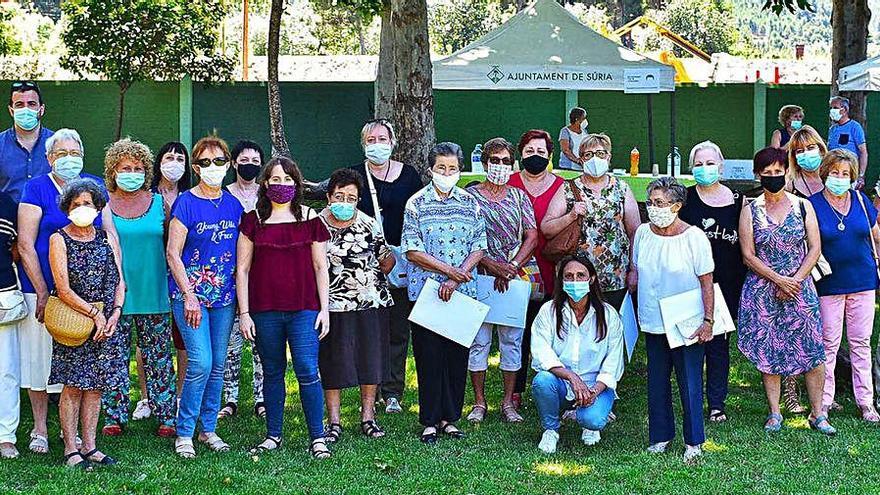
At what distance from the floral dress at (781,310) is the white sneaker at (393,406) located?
86.6 inches

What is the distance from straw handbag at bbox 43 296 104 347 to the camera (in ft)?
19.5

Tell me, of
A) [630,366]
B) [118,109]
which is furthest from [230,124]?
[630,366]

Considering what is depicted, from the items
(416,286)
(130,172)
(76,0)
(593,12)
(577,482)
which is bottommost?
(577,482)

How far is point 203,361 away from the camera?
6273 millimetres

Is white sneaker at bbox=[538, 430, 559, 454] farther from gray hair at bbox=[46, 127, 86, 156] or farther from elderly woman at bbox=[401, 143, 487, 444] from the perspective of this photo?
gray hair at bbox=[46, 127, 86, 156]

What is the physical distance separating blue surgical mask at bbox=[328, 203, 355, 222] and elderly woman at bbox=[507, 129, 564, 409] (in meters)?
1.12

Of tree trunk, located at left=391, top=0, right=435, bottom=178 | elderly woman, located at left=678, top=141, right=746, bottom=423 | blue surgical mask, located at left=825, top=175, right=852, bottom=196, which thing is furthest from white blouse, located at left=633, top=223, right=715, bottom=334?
tree trunk, located at left=391, top=0, right=435, bottom=178

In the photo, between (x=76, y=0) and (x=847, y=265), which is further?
(x=76, y=0)

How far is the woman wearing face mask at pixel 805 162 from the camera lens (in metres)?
7.30

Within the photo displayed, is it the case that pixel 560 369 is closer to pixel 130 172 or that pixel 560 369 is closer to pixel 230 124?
pixel 130 172

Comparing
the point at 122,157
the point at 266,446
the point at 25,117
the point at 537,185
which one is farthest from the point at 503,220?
the point at 25,117

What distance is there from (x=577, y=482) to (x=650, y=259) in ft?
4.24

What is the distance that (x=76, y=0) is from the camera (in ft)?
54.9

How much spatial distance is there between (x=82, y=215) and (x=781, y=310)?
3.92m
